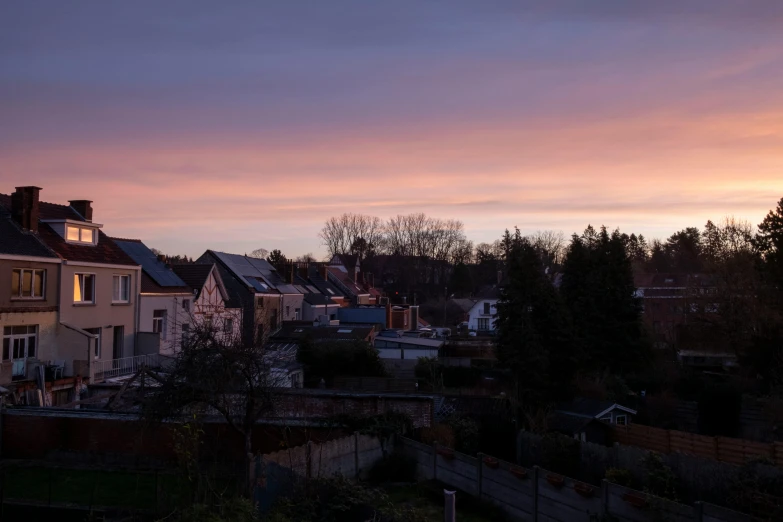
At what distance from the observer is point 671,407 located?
31406mm

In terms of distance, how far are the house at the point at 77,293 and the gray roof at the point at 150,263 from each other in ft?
8.12

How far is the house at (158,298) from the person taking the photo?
32.4m

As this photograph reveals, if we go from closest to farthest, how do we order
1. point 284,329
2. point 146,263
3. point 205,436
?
point 205,436
point 146,263
point 284,329

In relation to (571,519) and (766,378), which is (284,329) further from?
(571,519)

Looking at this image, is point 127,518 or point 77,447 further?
point 77,447

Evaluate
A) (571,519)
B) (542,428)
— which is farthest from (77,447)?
(542,428)

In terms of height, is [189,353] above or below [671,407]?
→ above

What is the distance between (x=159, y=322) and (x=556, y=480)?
954 inches

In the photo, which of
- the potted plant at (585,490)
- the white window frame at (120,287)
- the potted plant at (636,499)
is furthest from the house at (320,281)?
the potted plant at (636,499)

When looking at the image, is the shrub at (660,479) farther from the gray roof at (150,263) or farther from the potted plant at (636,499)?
the gray roof at (150,263)

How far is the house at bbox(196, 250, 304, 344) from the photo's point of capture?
45009 millimetres

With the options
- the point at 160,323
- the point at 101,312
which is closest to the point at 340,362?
the point at 160,323

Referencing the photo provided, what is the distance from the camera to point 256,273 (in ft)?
166

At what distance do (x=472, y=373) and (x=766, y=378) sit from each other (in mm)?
14200
